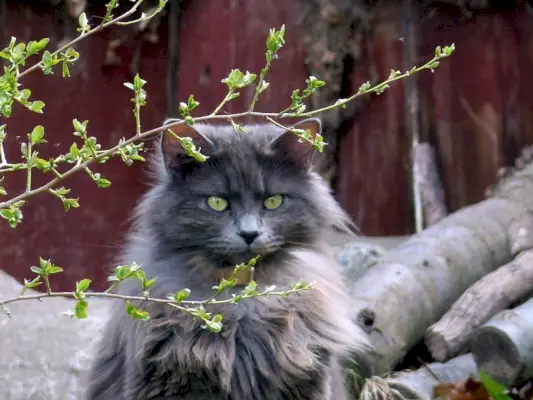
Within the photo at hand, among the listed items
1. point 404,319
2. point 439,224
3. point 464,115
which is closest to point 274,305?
point 404,319

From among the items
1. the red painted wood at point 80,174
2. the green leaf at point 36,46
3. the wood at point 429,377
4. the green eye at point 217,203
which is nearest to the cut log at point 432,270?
the wood at point 429,377

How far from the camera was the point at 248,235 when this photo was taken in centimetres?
255

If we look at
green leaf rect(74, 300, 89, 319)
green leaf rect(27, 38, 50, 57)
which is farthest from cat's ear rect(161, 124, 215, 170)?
green leaf rect(74, 300, 89, 319)

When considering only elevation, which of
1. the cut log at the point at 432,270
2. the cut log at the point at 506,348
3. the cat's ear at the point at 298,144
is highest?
the cat's ear at the point at 298,144

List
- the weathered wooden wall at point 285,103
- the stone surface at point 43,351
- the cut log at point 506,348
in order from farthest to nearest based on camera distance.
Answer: the weathered wooden wall at point 285,103 < the stone surface at point 43,351 < the cut log at point 506,348

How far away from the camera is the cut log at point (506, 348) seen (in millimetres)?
3252

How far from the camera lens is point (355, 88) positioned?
554 centimetres

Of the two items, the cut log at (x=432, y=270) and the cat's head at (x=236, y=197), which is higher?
the cat's head at (x=236, y=197)

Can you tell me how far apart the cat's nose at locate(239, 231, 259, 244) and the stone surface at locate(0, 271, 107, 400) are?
1.22 m

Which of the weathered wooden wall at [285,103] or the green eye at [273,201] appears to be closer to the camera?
the green eye at [273,201]

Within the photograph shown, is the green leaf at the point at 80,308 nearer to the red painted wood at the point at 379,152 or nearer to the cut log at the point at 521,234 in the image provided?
the cut log at the point at 521,234

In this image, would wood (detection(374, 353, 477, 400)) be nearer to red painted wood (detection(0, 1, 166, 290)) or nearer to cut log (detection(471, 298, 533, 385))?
cut log (detection(471, 298, 533, 385))

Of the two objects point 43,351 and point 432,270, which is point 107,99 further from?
point 432,270

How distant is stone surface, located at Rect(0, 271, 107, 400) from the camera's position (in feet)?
11.1
